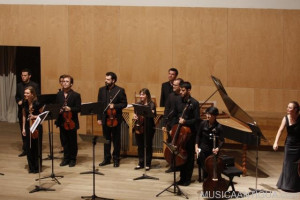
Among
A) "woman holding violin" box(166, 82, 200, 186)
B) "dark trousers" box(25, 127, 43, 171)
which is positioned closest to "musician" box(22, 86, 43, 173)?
"dark trousers" box(25, 127, 43, 171)

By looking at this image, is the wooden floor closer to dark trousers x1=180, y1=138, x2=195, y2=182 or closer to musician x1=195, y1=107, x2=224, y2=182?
dark trousers x1=180, y1=138, x2=195, y2=182

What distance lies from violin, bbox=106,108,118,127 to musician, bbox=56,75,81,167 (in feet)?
1.71

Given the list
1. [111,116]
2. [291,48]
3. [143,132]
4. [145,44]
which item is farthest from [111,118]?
[291,48]

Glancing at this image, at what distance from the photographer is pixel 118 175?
8.39 m

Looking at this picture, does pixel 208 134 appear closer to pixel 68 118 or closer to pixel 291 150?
pixel 291 150

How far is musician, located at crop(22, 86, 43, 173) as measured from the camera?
8086mm

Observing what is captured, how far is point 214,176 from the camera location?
6.95 m

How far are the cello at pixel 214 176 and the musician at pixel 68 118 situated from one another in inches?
105

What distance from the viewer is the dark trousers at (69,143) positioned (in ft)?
28.9

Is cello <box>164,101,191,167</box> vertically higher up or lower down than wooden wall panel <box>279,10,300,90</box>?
lower down

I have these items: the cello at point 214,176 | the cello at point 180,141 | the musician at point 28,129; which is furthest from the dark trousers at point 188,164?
the musician at point 28,129

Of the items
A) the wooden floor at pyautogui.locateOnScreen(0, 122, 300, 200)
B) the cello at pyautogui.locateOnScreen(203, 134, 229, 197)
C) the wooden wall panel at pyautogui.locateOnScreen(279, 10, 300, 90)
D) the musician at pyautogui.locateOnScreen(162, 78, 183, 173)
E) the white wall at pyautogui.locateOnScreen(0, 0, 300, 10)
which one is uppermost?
the white wall at pyautogui.locateOnScreen(0, 0, 300, 10)

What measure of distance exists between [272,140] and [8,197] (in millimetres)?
5069

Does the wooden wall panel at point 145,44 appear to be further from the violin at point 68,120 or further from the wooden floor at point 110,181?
the violin at point 68,120
